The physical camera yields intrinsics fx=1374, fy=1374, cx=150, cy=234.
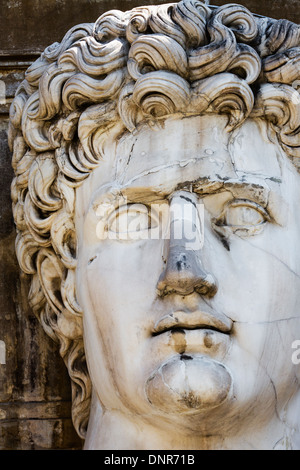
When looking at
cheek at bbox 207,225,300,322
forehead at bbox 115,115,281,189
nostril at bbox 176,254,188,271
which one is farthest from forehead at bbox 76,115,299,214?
nostril at bbox 176,254,188,271

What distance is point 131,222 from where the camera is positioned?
491cm

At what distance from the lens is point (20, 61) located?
19.4 ft

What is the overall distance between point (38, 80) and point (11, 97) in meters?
0.57

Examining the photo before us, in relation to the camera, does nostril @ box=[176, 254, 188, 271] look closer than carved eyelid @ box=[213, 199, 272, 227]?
Yes

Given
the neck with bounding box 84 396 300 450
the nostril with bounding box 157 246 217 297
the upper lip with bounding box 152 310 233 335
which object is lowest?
the neck with bounding box 84 396 300 450

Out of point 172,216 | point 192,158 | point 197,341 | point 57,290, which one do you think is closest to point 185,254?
point 172,216

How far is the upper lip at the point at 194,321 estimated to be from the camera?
4.61m

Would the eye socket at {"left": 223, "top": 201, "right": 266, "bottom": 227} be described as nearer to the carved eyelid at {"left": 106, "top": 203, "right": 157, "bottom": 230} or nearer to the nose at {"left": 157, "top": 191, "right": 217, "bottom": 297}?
the nose at {"left": 157, "top": 191, "right": 217, "bottom": 297}

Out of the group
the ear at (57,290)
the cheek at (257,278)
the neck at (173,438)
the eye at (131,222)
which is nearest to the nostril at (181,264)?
the cheek at (257,278)

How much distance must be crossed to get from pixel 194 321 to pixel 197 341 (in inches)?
2.8

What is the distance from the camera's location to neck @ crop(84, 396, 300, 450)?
184 inches

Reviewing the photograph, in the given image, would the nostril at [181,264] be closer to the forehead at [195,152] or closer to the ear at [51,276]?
the forehead at [195,152]
